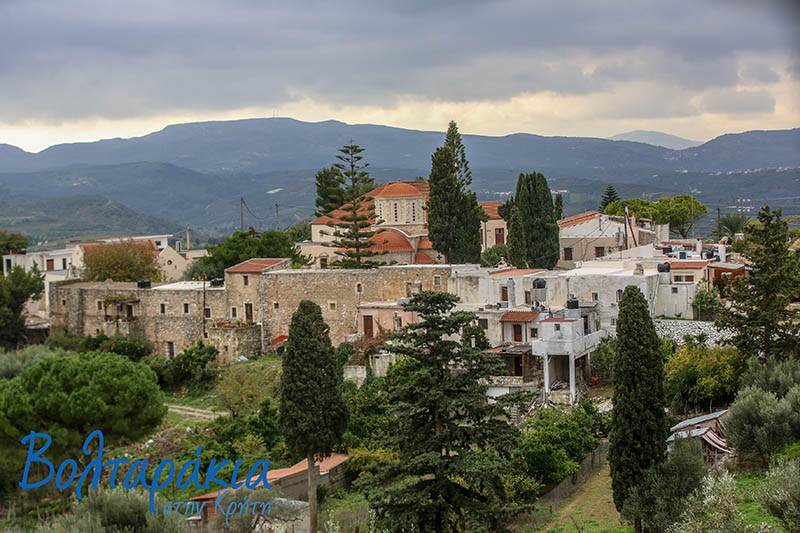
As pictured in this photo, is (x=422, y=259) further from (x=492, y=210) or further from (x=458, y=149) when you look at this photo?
(x=492, y=210)

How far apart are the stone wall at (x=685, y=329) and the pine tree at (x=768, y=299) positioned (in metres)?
4.47

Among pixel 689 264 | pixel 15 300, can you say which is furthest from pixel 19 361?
pixel 689 264

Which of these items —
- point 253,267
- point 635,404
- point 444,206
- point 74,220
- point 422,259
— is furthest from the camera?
point 74,220

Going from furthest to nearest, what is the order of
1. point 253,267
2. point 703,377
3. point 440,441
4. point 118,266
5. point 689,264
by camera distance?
point 118,266 < point 253,267 < point 689,264 < point 703,377 < point 440,441

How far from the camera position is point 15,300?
42000 mm

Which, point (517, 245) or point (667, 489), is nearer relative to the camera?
point (667, 489)

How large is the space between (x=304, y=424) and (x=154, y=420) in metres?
5.53

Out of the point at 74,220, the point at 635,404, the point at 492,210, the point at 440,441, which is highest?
the point at 74,220

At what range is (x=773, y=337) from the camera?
2183 cm

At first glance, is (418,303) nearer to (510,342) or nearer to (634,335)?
(634,335)

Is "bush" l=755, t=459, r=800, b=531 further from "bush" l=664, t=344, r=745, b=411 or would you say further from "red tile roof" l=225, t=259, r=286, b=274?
"red tile roof" l=225, t=259, r=286, b=274

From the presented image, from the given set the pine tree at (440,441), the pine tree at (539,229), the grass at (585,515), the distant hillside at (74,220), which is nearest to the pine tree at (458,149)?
the pine tree at (539,229)

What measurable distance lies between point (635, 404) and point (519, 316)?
10.4 meters

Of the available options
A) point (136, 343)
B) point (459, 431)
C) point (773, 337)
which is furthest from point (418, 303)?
point (136, 343)
